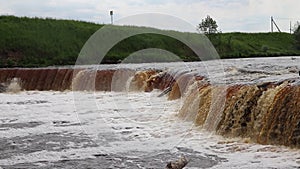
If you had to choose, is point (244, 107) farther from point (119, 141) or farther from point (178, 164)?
point (178, 164)

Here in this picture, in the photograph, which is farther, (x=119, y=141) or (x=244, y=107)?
(x=244, y=107)

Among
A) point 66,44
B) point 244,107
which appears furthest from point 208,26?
point 244,107

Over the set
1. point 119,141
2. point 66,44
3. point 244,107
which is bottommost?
point 119,141

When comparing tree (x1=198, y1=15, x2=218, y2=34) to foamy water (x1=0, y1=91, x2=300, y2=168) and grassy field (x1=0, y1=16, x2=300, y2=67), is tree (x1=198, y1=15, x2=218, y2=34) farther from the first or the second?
foamy water (x1=0, y1=91, x2=300, y2=168)

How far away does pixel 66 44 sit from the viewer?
3819 cm

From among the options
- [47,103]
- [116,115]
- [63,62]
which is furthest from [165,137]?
[63,62]

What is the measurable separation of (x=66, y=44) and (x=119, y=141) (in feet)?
97.8

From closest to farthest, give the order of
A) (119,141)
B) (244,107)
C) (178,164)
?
(178,164) → (119,141) → (244,107)

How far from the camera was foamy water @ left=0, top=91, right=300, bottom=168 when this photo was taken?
742 cm

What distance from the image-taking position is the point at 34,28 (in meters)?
39.8

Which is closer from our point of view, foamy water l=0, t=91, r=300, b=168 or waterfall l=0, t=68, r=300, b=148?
foamy water l=0, t=91, r=300, b=168

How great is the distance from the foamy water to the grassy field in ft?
61.1

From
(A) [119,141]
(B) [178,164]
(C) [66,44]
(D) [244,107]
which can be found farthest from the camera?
(C) [66,44]

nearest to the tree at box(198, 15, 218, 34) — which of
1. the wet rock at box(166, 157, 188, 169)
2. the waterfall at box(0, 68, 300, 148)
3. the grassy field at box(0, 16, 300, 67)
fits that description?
the grassy field at box(0, 16, 300, 67)
